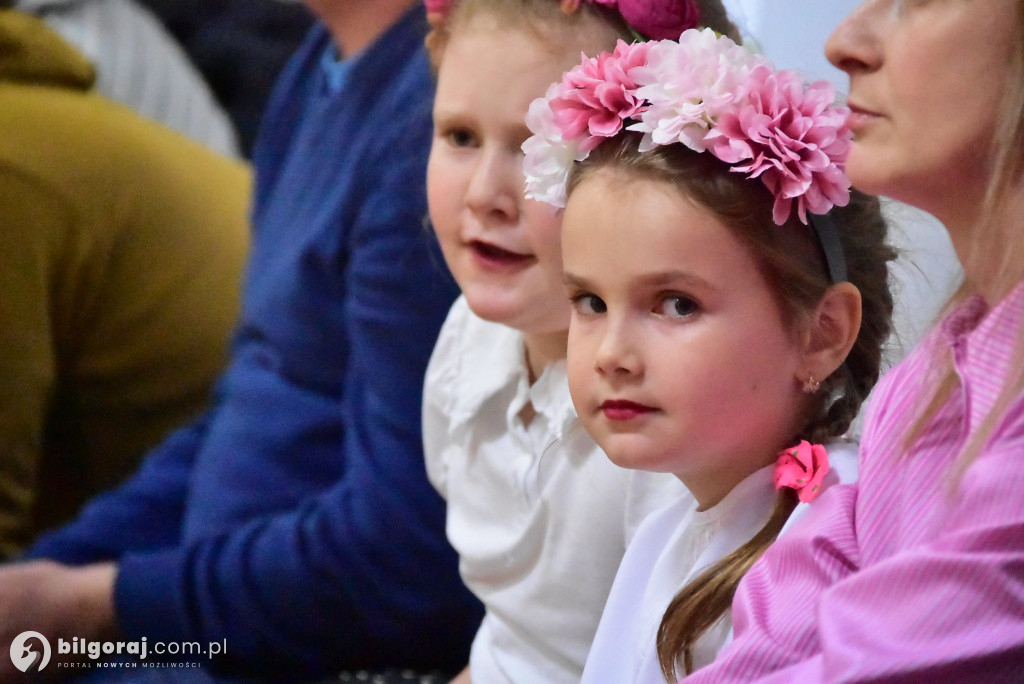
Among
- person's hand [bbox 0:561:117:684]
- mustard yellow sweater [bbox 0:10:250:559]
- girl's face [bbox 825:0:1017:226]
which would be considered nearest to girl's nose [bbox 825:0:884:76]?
girl's face [bbox 825:0:1017:226]

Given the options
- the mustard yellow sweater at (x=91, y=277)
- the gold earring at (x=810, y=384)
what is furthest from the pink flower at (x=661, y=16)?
the mustard yellow sweater at (x=91, y=277)

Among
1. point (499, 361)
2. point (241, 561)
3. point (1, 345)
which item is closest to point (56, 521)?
point (1, 345)

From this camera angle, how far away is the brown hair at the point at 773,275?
0.61 meters

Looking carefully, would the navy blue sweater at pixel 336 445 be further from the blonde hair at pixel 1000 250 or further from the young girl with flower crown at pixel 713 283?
the blonde hair at pixel 1000 250

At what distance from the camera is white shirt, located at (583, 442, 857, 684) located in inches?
25.7

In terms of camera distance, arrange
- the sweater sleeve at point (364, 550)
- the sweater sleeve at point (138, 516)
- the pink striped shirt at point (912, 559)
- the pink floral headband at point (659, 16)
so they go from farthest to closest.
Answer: the sweater sleeve at point (138, 516)
the sweater sleeve at point (364, 550)
the pink floral headband at point (659, 16)
the pink striped shirt at point (912, 559)

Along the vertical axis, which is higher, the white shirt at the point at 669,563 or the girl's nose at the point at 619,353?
the girl's nose at the point at 619,353

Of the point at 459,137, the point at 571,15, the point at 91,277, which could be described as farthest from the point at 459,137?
the point at 91,277

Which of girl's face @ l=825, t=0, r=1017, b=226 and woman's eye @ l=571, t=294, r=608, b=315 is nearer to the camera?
girl's face @ l=825, t=0, r=1017, b=226

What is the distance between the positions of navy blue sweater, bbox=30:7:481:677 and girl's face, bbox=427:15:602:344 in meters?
0.18

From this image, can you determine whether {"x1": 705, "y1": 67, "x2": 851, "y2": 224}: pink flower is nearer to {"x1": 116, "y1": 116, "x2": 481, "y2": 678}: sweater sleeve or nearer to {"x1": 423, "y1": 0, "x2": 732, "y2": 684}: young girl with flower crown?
{"x1": 423, "y1": 0, "x2": 732, "y2": 684}: young girl with flower crown

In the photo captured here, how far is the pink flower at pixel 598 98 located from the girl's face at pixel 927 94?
0.37 ft

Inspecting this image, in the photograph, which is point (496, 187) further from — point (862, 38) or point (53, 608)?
point (53, 608)

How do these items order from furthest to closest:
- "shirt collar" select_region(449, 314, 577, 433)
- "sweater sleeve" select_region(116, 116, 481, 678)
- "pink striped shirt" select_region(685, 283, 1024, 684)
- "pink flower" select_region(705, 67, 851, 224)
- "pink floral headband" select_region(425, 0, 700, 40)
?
"sweater sleeve" select_region(116, 116, 481, 678) → "shirt collar" select_region(449, 314, 577, 433) → "pink floral headband" select_region(425, 0, 700, 40) → "pink flower" select_region(705, 67, 851, 224) → "pink striped shirt" select_region(685, 283, 1024, 684)
